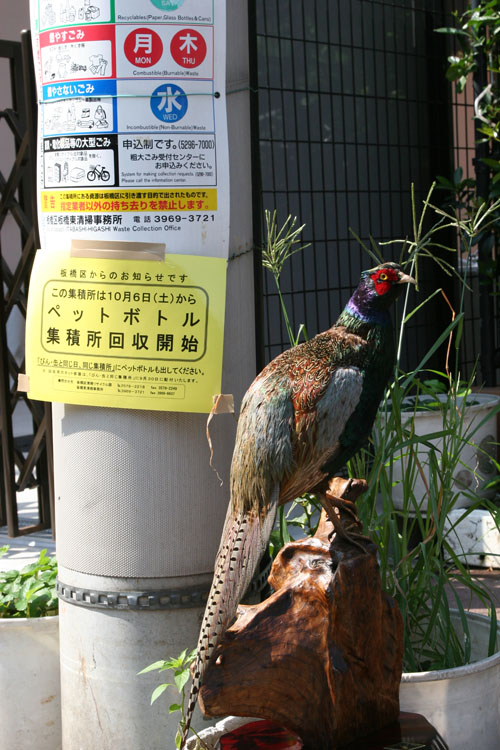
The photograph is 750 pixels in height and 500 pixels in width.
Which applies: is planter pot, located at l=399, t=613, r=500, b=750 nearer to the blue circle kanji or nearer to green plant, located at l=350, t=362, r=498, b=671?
green plant, located at l=350, t=362, r=498, b=671

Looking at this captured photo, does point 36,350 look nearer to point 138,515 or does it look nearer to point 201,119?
point 138,515

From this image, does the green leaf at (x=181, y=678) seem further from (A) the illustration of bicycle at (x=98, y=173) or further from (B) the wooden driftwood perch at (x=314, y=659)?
(A) the illustration of bicycle at (x=98, y=173)

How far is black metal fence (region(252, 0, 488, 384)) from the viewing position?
561 centimetres

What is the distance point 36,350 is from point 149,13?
101 cm

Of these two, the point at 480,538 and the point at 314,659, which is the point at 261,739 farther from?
the point at 480,538

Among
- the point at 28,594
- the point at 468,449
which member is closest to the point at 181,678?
the point at 28,594

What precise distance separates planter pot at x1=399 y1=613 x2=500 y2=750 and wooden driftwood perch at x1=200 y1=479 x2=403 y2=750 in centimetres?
23

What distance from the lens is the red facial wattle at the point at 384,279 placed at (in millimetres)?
2414

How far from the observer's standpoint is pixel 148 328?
2.75 meters

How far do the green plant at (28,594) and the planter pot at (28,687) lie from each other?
4.1 inches

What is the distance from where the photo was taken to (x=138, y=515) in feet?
9.17

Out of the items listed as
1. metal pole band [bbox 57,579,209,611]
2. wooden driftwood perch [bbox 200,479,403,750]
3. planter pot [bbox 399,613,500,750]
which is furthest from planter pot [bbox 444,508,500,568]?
wooden driftwood perch [bbox 200,479,403,750]

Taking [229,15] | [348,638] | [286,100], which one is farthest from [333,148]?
[348,638]

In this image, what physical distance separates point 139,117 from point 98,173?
Answer: 0.63ft
